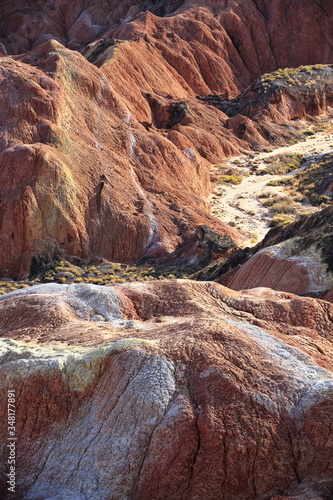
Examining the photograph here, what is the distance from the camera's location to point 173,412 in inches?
288

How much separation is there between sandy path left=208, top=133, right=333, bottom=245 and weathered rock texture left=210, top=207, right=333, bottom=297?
39.3 ft

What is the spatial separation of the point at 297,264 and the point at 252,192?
24204 millimetres

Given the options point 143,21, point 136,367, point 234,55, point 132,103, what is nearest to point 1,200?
point 132,103

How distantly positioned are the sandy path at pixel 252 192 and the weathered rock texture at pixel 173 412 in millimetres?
21616

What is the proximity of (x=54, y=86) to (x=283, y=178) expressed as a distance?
58.4 ft

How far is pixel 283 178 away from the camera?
41.6 meters

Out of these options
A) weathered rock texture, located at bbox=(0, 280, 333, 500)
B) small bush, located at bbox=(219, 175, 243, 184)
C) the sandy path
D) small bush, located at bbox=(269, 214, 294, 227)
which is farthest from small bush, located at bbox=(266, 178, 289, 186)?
weathered rock texture, located at bbox=(0, 280, 333, 500)

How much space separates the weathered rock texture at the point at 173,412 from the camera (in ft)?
23.1

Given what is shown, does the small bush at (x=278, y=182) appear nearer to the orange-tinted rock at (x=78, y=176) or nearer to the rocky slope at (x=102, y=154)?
the rocky slope at (x=102, y=154)

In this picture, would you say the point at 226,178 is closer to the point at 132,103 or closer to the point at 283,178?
the point at 283,178

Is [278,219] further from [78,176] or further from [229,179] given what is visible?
[78,176]

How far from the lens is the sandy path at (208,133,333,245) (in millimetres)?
33500

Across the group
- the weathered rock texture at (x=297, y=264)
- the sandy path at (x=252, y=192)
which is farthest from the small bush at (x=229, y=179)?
the weathered rock texture at (x=297, y=264)

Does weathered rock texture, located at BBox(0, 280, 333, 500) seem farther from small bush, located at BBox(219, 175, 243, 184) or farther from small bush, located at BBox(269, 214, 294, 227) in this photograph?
small bush, located at BBox(219, 175, 243, 184)
